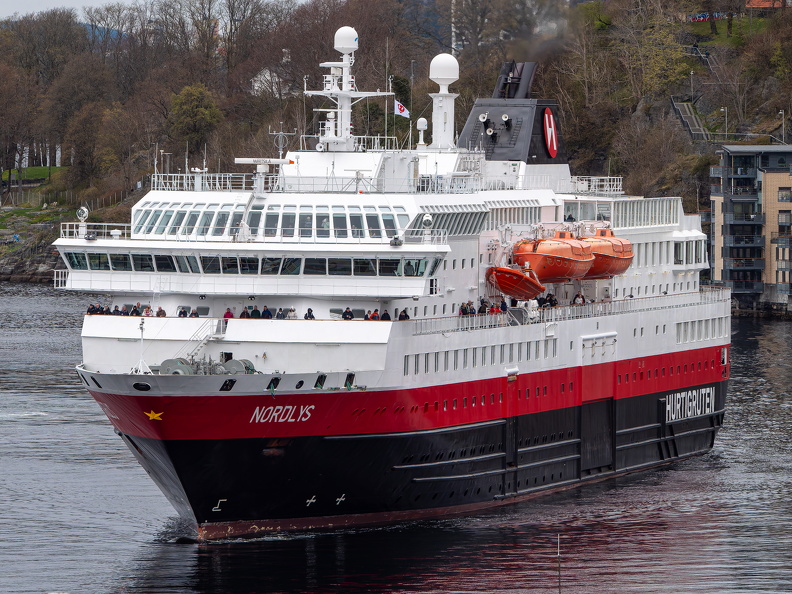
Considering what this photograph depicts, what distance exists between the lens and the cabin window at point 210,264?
40.4 metres

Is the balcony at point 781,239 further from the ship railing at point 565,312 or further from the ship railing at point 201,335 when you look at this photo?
the ship railing at point 201,335

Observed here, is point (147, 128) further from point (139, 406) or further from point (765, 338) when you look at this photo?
point (139, 406)

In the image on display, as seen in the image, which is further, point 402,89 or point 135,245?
point 402,89

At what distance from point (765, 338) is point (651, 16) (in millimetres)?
40840

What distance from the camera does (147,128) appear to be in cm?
13638

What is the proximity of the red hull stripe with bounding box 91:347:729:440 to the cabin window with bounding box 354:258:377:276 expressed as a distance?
9.56 ft

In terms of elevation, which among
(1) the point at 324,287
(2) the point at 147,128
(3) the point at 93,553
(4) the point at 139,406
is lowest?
(3) the point at 93,553

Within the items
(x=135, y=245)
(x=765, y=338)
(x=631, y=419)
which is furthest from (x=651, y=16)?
(x=135, y=245)

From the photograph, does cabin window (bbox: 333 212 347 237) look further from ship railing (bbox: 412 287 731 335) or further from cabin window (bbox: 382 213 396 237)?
ship railing (bbox: 412 287 731 335)

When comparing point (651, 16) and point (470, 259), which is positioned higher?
point (651, 16)

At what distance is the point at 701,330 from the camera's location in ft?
177

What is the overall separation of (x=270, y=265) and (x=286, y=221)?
4.58 feet

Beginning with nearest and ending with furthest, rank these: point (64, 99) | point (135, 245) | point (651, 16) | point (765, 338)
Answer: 1. point (135, 245)
2. point (765, 338)
3. point (651, 16)
4. point (64, 99)

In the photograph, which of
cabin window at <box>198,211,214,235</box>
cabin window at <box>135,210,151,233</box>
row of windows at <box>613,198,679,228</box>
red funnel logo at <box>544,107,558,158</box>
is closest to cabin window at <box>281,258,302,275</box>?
cabin window at <box>198,211,214,235</box>
